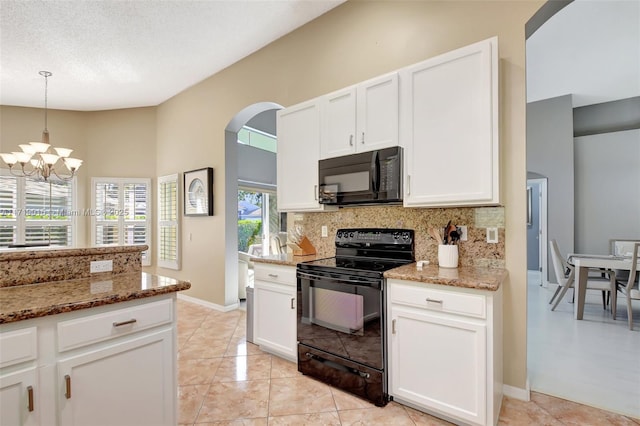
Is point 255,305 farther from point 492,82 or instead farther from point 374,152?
point 492,82

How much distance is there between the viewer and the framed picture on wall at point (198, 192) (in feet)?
14.5

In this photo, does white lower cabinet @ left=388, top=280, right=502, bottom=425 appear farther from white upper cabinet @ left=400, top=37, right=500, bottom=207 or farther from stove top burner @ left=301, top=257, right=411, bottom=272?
white upper cabinet @ left=400, top=37, right=500, bottom=207

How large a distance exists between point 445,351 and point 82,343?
5.97 ft

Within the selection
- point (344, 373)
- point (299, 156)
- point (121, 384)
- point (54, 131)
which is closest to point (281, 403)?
point (344, 373)

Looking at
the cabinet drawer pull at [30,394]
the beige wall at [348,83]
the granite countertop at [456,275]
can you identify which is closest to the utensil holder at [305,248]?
the granite countertop at [456,275]

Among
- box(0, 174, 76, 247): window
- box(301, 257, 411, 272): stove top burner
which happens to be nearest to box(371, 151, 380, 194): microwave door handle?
box(301, 257, 411, 272): stove top burner

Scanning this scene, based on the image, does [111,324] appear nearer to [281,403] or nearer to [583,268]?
[281,403]

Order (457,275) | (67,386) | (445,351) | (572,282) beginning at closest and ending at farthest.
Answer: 1. (67,386)
2. (445,351)
3. (457,275)
4. (572,282)

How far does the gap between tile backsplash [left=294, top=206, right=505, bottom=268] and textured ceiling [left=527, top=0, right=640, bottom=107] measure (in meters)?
2.87

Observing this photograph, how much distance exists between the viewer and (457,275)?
1.94 meters

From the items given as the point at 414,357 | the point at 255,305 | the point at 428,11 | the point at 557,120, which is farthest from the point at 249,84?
the point at 557,120

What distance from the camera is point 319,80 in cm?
323

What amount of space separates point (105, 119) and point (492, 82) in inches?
242

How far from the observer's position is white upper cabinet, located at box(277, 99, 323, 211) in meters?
2.84
